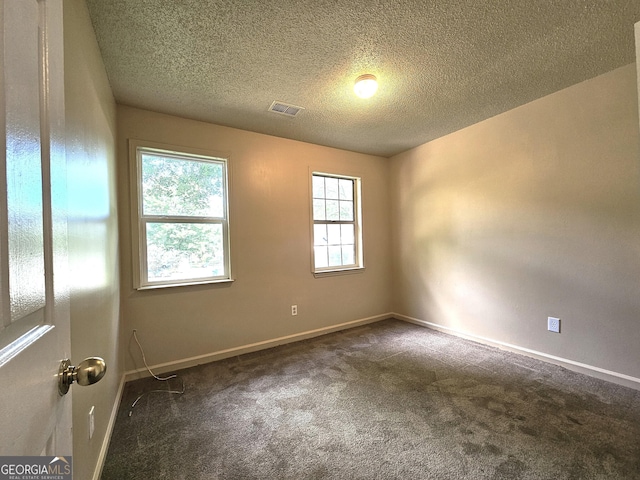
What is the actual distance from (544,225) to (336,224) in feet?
7.51

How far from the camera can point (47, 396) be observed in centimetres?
52

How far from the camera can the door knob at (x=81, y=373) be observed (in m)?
0.58

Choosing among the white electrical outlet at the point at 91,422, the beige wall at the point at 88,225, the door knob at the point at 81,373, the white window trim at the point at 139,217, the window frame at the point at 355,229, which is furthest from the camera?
the window frame at the point at 355,229

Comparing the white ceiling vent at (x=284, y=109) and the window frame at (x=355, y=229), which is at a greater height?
the white ceiling vent at (x=284, y=109)

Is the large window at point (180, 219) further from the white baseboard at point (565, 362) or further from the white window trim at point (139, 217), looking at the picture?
the white baseboard at point (565, 362)

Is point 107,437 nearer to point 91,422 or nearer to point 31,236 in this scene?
point 91,422

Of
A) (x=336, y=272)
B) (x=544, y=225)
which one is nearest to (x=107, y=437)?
(x=336, y=272)

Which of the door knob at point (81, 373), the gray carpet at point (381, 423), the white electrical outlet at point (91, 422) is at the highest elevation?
the door knob at point (81, 373)

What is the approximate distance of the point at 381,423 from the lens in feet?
5.86

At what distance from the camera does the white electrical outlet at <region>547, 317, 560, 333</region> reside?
2.48 metres

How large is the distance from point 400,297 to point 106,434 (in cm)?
356

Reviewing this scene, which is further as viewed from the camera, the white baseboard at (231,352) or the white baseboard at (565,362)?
the white baseboard at (231,352)

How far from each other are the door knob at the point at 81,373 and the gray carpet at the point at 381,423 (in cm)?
124

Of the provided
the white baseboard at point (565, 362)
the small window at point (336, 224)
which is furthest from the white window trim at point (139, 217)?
the white baseboard at point (565, 362)
